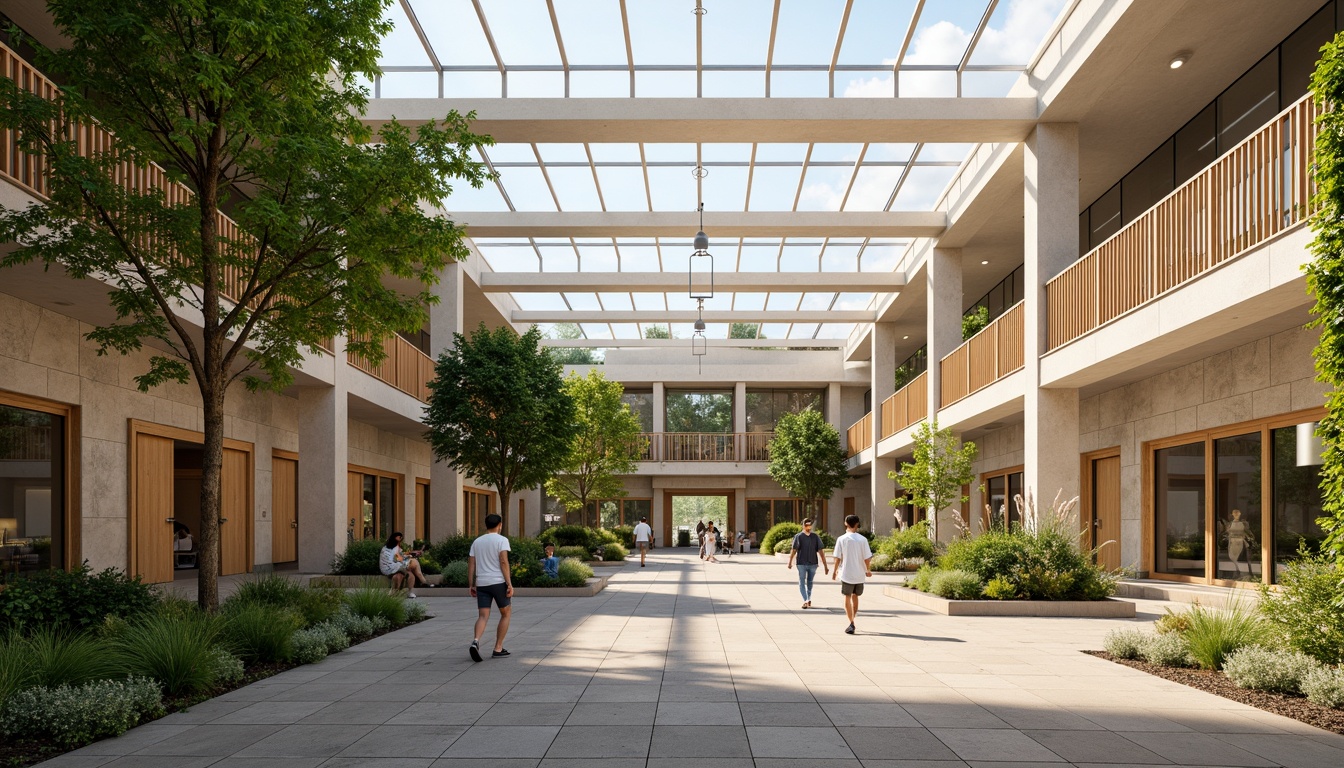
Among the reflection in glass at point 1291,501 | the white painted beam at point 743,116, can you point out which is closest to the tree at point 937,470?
the white painted beam at point 743,116

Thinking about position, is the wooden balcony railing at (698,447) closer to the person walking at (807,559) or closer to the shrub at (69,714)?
the person walking at (807,559)

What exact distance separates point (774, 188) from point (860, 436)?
17.7m

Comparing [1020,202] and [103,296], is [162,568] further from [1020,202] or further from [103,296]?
[1020,202]

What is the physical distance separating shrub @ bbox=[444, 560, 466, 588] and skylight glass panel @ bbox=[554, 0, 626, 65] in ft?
32.6

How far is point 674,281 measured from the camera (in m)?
30.0

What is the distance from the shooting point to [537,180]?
75.2 ft

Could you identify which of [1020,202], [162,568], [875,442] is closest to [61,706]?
[162,568]

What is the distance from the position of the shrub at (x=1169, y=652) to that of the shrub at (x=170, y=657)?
8996 mm

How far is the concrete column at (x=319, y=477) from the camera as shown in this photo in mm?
21078

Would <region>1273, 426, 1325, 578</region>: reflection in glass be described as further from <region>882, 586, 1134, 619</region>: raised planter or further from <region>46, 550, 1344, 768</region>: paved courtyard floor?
<region>46, 550, 1344, 768</region>: paved courtyard floor

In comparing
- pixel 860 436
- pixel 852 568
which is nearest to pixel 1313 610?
pixel 852 568

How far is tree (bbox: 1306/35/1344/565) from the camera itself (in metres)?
8.28

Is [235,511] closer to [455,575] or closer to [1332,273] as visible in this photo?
[455,575]

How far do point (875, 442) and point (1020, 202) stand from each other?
13826 mm
